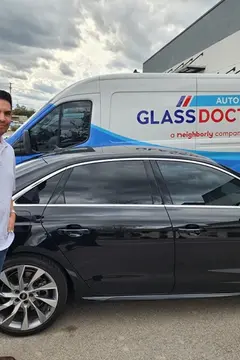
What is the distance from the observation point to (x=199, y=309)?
305cm

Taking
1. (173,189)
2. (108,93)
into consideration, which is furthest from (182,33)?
(173,189)

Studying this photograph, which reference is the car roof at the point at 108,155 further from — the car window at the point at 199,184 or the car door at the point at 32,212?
the car door at the point at 32,212

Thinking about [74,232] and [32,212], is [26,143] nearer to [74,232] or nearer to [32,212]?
[32,212]

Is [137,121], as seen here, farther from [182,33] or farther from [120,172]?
[182,33]

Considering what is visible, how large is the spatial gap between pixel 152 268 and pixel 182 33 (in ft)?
58.1

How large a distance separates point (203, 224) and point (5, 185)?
1650mm

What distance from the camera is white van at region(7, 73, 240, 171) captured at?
5.48 m

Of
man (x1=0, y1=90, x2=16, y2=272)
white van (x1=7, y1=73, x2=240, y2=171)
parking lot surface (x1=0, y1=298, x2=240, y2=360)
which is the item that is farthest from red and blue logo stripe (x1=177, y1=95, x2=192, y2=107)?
man (x1=0, y1=90, x2=16, y2=272)

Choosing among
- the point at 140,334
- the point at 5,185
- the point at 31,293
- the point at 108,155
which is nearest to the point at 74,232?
the point at 31,293

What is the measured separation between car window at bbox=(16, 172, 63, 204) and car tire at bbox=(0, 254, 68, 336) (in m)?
0.44

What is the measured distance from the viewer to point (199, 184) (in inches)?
→ 113

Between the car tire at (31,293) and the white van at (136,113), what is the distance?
3142 mm

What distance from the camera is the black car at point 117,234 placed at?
102 inches

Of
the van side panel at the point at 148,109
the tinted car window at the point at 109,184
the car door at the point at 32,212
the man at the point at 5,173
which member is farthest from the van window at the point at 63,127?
the man at the point at 5,173
